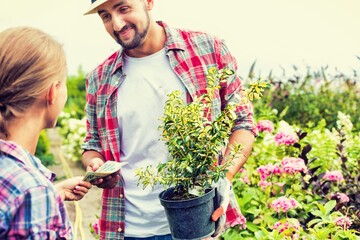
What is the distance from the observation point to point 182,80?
303cm

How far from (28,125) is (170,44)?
1.18 metres

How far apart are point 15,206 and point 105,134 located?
127 cm

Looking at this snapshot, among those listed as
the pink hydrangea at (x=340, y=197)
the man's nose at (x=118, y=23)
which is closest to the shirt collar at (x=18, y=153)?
the man's nose at (x=118, y=23)

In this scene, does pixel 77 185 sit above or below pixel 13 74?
below

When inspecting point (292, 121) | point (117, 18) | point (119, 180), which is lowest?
point (292, 121)

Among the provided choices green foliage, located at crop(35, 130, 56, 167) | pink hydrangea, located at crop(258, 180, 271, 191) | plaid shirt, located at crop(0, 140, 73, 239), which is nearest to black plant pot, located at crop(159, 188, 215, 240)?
plaid shirt, located at crop(0, 140, 73, 239)

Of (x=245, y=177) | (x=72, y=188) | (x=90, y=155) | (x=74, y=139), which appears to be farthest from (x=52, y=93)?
(x=74, y=139)

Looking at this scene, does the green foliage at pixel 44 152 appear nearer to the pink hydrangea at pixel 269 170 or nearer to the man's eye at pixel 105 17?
the pink hydrangea at pixel 269 170

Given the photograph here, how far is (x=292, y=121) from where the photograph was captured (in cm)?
623

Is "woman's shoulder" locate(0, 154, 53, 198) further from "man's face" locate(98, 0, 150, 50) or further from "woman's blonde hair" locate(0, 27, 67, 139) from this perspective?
"man's face" locate(98, 0, 150, 50)

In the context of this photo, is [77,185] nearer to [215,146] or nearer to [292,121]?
[215,146]

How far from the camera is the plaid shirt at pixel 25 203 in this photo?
6.16 ft

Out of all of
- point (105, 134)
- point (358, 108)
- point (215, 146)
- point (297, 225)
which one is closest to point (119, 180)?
point (105, 134)

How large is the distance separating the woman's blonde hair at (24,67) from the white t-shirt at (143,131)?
0.99m
